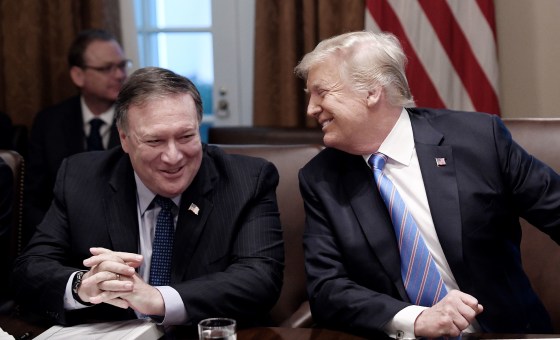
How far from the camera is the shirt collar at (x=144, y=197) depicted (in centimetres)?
269

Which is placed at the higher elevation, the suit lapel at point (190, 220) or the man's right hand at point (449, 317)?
the suit lapel at point (190, 220)

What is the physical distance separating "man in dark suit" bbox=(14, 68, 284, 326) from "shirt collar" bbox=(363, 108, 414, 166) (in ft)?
1.32

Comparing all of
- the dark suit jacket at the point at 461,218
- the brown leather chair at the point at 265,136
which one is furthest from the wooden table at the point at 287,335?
the brown leather chair at the point at 265,136

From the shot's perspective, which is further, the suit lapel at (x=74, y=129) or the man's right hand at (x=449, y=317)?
the suit lapel at (x=74, y=129)

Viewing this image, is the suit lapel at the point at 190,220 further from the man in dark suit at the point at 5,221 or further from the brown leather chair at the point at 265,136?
the brown leather chair at the point at 265,136

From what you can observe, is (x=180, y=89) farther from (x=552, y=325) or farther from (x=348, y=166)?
(x=552, y=325)

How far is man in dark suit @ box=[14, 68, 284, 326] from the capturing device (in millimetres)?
2438

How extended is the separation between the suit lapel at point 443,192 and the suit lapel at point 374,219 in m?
0.14

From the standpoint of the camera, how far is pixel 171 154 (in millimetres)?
2562

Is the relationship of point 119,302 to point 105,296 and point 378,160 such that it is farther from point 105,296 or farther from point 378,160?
point 378,160

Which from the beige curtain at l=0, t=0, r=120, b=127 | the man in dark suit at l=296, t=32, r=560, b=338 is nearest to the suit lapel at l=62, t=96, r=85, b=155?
the beige curtain at l=0, t=0, r=120, b=127

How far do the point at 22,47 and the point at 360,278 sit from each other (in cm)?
331

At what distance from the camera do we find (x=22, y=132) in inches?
188

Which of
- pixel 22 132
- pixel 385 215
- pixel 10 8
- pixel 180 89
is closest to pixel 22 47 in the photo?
pixel 10 8
